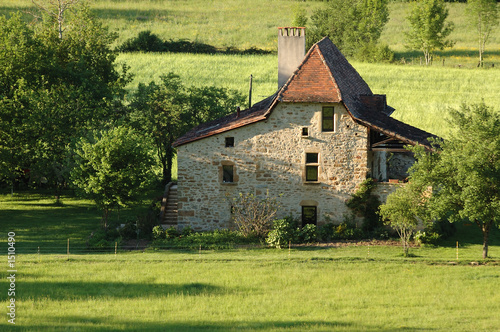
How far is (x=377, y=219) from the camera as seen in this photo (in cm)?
3766

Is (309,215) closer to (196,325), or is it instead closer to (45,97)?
(196,325)

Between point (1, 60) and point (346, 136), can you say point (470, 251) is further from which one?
point (1, 60)

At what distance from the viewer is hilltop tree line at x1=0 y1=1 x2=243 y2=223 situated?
37.2m

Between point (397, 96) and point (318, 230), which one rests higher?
point (397, 96)

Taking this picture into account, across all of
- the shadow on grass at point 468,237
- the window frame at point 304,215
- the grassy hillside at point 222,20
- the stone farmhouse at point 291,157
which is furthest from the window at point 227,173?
the grassy hillside at point 222,20

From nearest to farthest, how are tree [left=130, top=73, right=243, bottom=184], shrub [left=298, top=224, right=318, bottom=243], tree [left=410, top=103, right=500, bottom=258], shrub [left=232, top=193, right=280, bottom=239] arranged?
1. tree [left=410, top=103, right=500, bottom=258]
2. shrub [left=298, top=224, right=318, bottom=243]
3. shrub [left=232, top=193, right=280, bottom=239]
4. tree [left=130, top=73, right=243, bottom=184]

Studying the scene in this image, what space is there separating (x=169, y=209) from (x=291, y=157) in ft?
27.0

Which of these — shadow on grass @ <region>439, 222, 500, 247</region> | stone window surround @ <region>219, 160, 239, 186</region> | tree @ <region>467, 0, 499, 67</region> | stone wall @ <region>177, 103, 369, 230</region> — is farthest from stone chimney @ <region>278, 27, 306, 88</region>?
tree @ <region>467, 0, 499, 67</region>

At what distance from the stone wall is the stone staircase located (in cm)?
211

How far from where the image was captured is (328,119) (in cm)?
3781

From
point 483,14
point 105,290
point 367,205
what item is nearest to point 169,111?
point 367,205

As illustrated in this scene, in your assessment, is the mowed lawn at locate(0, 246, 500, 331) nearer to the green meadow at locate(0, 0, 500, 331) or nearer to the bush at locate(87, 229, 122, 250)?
the green meadow at locate(0, 0, 500, 331)

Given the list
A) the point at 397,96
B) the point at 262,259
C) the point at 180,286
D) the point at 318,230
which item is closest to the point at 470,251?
the point at 318,230

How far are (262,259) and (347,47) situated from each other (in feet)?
226
